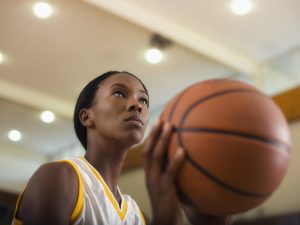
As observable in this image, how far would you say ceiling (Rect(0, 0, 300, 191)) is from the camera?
3240 mm

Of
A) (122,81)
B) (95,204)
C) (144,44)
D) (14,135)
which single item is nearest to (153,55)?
(144,44)

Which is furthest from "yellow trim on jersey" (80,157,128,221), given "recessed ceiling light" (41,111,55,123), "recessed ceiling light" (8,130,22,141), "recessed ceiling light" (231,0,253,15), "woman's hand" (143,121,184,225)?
"recessed ceiling light" (8,130,22,141)

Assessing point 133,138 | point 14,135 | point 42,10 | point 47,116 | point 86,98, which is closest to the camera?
point 133,138

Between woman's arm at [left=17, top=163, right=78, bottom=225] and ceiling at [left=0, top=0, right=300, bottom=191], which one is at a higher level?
ceiling at [left=0, top=0, right=300, bottom=191]

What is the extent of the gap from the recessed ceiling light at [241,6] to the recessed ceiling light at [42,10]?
1.40 meters

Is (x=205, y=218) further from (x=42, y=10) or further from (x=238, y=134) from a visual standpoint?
(x=42, y=10)

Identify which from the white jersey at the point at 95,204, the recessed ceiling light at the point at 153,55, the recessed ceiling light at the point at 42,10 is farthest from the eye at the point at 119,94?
the recessed ceiling light at the point at 153,55

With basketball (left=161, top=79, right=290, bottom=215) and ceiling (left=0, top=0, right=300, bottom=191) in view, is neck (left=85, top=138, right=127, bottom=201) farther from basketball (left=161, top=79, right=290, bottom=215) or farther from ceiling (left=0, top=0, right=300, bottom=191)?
ceiling (left=0, top=0, right=300, bottom=191)

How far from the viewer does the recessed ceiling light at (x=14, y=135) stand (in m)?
5.99

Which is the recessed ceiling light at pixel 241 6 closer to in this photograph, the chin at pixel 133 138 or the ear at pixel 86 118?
the ear at pixel 86 118

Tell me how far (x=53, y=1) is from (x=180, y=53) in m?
1.21

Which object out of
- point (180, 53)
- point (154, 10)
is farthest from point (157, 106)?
point (154, 10)

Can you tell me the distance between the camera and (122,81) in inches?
55.5

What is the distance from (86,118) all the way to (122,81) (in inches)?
7.8
